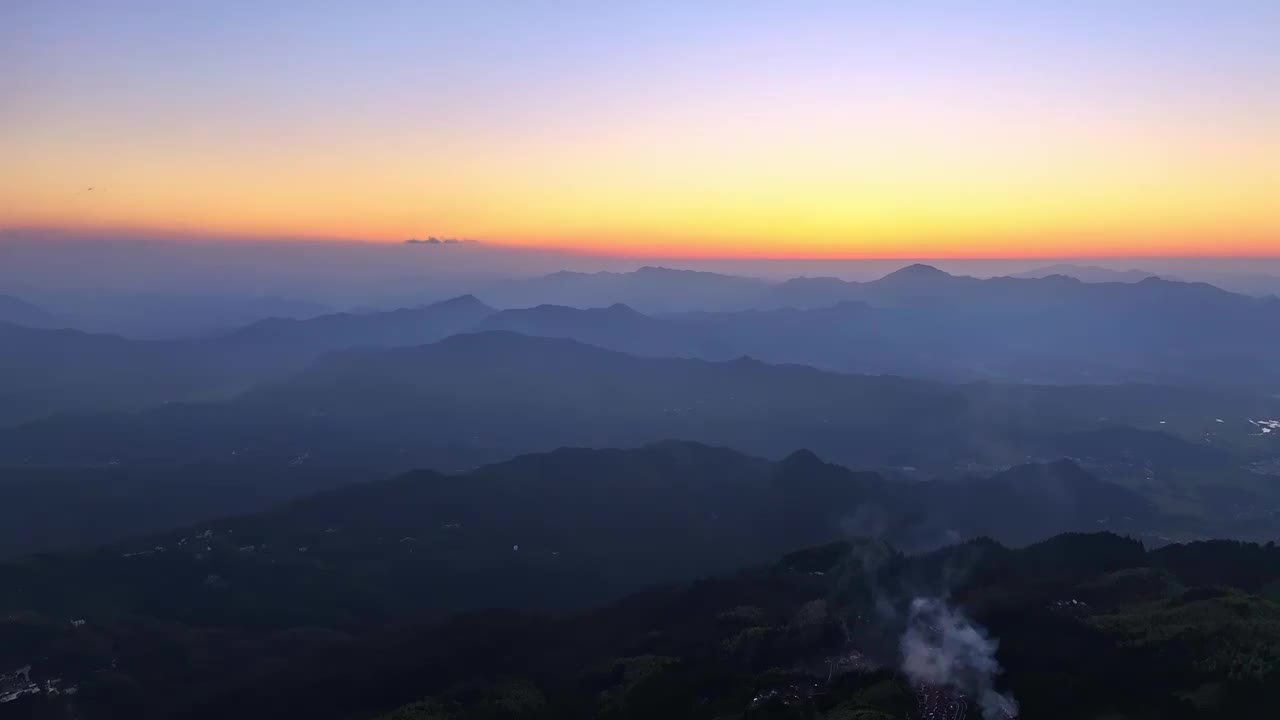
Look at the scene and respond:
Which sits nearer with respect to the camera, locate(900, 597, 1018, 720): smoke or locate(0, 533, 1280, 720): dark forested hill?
locate(900, 597, 1018, 720): smoke

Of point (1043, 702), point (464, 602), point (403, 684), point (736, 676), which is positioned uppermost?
point (1043, 702)

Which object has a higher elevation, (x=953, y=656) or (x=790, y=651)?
(x=953, y=656)

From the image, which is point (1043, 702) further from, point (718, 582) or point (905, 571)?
point (718, 582)

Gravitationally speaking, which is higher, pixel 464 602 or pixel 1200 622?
pixel 1200 622

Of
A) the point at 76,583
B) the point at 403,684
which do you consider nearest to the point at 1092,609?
the point at 403,684

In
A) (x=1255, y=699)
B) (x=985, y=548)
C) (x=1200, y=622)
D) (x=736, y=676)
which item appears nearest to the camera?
(x=1255, y=699)

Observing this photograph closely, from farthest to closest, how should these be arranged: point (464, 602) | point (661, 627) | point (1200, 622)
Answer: point (464, 602) < point (661, 627) < point (1200, 622)

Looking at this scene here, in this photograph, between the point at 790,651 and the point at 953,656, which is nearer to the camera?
the point at 953,656

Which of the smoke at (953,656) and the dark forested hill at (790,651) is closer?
the smoke at (953,656)
